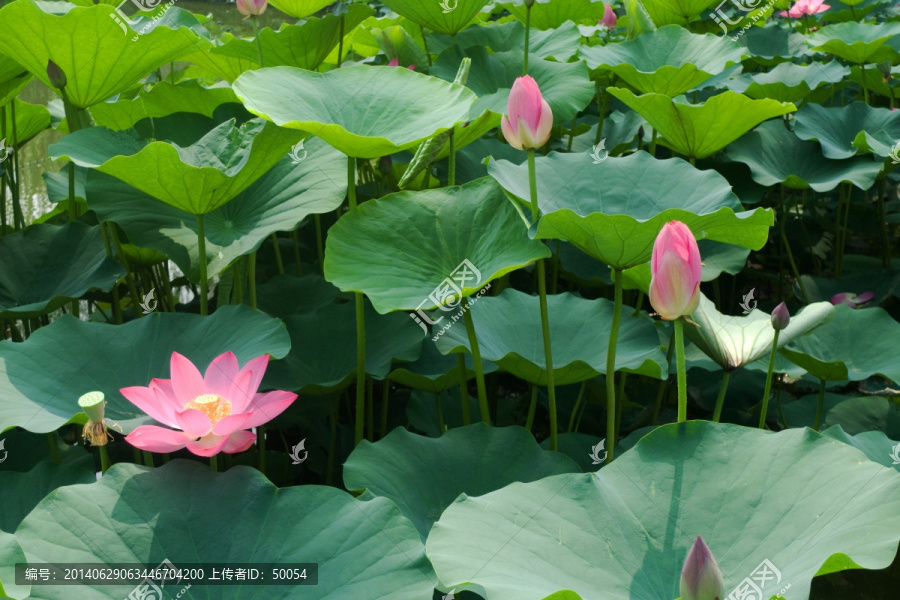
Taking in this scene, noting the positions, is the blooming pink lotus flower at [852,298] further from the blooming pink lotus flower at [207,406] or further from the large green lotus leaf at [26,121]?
the large green lotus leaf at [26,121]

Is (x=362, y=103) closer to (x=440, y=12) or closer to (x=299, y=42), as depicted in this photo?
(x=299, y=42)

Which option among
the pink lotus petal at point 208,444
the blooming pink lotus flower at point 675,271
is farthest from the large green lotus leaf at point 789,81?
the pink lotus petal at point 208,444

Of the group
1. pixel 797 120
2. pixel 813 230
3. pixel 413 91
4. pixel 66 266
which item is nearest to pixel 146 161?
pixel 413 91

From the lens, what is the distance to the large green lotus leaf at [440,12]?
6.88ft

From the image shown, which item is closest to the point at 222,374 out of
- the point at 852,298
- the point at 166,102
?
the point at 166,102

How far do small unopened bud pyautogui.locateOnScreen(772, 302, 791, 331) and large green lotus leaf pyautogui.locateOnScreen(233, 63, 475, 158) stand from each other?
23.2 inches

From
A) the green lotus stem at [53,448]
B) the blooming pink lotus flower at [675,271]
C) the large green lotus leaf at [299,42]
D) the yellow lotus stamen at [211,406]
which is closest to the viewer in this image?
the blooming pink lotus flower at [675,271]

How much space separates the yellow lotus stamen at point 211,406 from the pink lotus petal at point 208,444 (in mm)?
63

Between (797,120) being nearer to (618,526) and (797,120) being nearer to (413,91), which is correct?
(413,91)

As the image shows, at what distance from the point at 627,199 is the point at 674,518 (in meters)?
0.66

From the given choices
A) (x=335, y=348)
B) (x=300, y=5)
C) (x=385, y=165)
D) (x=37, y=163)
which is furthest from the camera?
(x=37, y=163)

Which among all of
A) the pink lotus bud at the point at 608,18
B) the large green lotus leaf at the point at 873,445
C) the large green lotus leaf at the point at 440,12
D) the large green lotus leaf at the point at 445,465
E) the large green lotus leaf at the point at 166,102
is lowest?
the large green lotus leaf at the point at 873,445

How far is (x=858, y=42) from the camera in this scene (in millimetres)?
2447

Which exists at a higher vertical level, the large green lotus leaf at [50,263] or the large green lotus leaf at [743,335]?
the large green lotus leaf at [50,263]
